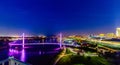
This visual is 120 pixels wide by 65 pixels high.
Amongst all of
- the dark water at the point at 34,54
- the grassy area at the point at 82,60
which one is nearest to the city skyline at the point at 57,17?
the dark water at the point at 34,54

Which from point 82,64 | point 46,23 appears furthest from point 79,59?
point 46,23

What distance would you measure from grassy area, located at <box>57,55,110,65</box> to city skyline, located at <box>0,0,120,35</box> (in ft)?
1.06

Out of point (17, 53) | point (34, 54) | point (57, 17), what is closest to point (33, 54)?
point (34, 54)

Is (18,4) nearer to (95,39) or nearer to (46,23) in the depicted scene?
(46,23)

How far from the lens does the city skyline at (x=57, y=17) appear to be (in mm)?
3095

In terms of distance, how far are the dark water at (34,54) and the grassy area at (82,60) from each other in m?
0.15

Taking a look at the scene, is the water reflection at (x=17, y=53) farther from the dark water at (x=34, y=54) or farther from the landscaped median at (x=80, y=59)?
the landscaped median at (x=80, y=59)

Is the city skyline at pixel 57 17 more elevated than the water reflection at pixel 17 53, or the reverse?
the city skyline at pixel 57 17

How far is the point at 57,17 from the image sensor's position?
317cm

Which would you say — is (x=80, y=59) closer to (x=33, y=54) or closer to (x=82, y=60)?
(x=82, y=60)

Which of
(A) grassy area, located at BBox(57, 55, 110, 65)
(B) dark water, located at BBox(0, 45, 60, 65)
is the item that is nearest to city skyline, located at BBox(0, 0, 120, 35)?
(B) dark water, located at BBox(0, 45, 60, 65)

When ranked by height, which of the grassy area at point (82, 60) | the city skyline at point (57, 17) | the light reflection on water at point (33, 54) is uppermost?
the city skyline at point (57, 17)

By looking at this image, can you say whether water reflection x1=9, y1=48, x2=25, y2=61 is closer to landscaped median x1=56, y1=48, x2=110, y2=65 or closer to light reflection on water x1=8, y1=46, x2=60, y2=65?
light reflection on water x1=8, y1=46, x2=60, y2=65

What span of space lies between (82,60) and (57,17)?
0.64m
